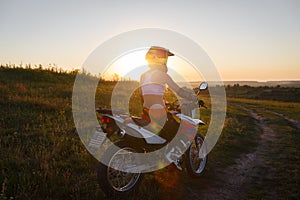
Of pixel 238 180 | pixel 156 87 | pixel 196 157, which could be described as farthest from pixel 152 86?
pixel 238 180

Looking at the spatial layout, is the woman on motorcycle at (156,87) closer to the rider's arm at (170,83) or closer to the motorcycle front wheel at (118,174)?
the rider's arm at (170,83)

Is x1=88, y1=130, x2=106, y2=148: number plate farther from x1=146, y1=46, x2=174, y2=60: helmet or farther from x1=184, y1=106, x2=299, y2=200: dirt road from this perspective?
x1=184, y1=106, x2=299, y2=200: dirt road

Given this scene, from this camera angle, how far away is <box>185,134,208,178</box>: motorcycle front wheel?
6.20 meters

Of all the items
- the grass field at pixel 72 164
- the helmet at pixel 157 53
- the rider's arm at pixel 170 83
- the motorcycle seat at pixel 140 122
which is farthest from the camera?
the helmet at pixel 157 53

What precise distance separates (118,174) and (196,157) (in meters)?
2.48

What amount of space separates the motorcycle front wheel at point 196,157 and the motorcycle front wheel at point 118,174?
1545mm

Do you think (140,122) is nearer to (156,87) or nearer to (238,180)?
(156,87)

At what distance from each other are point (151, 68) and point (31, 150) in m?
3.42

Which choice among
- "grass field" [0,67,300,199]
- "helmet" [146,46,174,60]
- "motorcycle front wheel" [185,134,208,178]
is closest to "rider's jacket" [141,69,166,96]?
"helmet" [146,46,174,60]

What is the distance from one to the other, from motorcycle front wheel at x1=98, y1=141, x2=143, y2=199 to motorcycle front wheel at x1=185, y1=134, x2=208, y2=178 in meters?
1.54

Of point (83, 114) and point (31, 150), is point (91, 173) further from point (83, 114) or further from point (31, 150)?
point (83, 114)

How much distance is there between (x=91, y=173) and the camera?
5590 mm

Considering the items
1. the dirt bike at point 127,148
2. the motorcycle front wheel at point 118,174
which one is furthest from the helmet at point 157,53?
the motorcycle front wheel at point 118,174

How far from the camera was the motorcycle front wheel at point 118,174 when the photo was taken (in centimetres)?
446
